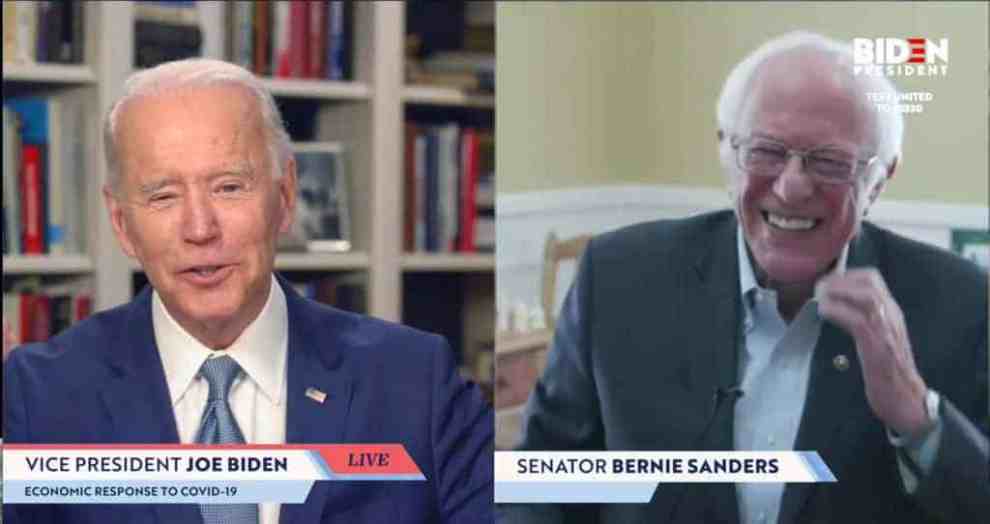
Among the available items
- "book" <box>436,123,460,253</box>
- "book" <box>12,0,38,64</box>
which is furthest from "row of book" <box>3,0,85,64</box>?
"book" <box>436,123,460,253</box>

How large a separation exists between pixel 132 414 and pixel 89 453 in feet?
0.35

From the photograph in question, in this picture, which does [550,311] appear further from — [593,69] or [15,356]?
[15,356]

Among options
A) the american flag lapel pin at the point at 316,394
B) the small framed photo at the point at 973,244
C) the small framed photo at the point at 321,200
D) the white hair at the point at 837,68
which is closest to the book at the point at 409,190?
the small framed photo at the point at 321,200

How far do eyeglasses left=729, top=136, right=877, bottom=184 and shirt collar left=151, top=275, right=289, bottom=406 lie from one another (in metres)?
0.91

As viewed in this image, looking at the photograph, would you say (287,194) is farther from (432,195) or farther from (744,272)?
(744,272)

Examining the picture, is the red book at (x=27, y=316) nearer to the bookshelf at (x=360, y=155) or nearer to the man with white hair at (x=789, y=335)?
the bookshelf at (x=360, y=155)

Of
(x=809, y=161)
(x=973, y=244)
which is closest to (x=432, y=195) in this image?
(x=809, y=161)

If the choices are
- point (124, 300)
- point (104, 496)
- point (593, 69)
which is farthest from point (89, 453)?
point (593, 69)

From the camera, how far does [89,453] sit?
125 inches

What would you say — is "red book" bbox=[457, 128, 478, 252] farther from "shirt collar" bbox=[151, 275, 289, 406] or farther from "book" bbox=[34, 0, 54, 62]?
"book" bbox=[34, 0, 54, 62]

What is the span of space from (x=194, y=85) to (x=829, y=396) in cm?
129

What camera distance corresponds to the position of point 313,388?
10.5 feet

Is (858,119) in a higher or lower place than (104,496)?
higher

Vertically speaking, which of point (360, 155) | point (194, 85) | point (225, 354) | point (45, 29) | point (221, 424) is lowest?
point (221, 424)
